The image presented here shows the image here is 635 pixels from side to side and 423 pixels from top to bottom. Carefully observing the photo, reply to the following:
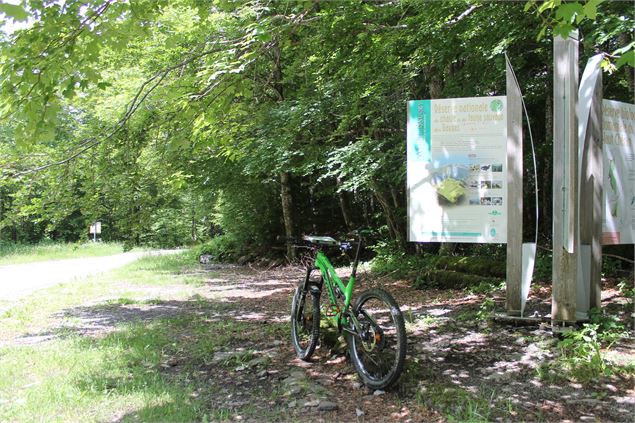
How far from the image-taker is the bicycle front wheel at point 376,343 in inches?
146

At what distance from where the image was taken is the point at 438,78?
402 inches

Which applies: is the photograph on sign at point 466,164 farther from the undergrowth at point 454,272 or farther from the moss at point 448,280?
the moss at point 448,280

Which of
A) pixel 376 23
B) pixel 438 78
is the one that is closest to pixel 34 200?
pixel 376 23

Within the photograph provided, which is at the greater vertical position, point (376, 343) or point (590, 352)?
point (376, 343)

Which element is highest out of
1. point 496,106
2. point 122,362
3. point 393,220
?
point 496,106

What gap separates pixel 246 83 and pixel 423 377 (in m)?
4.04

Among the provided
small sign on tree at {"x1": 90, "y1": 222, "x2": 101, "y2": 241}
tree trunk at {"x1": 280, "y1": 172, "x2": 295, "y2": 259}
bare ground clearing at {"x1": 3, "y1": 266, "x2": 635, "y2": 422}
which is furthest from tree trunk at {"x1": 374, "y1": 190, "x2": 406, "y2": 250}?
small sign on tree at {"x1": 90, "y1": 222, "x2": 101, "y2": 241}

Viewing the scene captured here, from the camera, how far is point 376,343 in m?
3.93

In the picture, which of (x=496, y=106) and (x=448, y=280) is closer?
(x=496, y=106)

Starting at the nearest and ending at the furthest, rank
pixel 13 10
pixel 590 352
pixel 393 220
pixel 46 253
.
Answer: pixel 13 10 < pixel 590 352 < pixel 393 220 < pixel 46 253

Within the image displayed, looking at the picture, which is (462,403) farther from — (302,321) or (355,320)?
(302,321)

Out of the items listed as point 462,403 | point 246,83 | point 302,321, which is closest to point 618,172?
point 462,403

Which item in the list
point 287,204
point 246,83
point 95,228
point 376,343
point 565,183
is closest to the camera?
point 376,343

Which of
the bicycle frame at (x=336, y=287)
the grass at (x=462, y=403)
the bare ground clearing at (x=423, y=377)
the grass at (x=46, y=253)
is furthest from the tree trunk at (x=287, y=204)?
the grass at (x=462, y=403)
